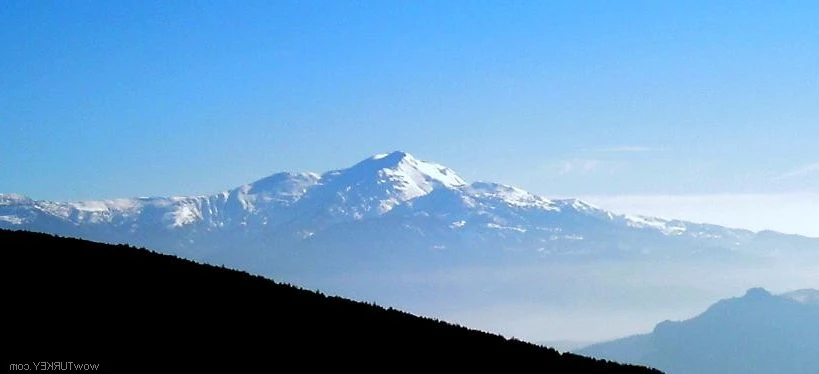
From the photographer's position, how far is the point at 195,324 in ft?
83.8

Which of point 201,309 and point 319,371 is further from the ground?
point 201,309

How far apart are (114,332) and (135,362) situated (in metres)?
2.13

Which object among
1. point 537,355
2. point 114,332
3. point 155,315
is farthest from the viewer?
point 537,355

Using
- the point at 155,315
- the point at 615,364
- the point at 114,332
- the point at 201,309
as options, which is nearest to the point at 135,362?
the point at 114,332

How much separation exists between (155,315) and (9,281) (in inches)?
167

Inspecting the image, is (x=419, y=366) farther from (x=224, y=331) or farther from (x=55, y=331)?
(x=55, y=331)

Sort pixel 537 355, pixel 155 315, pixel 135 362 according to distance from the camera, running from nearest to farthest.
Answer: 1. pixel 135 362
2. pixel 155 315
3. pixel 537 355

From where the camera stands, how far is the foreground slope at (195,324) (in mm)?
22312

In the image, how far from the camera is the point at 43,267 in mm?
27734

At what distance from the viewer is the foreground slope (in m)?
22.3

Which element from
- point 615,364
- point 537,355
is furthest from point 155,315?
point 615,364

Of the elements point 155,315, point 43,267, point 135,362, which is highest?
point 43,267

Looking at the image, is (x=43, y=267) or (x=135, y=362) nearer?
(x=135, y=362)

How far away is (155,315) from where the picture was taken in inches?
997
